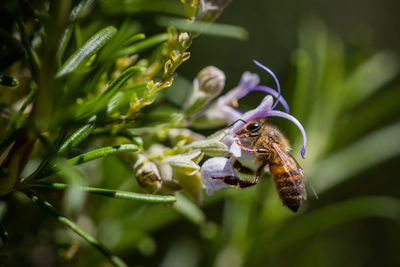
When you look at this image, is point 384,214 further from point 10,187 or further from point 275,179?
point 10,187

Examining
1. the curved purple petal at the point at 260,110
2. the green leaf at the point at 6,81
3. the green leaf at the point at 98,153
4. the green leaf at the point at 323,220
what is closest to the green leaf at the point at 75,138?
A: the green leaf at the point at 98,153

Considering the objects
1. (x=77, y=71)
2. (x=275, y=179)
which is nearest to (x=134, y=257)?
(x=275, y=179)

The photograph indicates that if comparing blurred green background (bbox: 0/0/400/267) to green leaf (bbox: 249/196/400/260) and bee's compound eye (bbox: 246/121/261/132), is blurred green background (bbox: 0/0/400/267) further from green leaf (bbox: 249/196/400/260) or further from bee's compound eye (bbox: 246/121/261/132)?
bee's compound eye (bbox: 246/121/261/132)

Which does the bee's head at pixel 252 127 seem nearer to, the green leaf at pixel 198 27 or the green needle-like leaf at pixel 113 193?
the green leaf at pixel 198 27

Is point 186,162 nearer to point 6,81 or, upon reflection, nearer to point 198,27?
point 198,27

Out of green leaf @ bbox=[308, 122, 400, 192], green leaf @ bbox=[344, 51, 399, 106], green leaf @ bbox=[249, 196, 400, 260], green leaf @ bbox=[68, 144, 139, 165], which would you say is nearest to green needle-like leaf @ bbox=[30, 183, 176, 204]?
green leaf @ bbox=[68, 144, 139, 165]

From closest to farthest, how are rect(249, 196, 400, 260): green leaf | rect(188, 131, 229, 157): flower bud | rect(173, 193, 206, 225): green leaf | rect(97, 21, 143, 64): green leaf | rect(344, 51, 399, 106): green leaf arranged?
rect(97, 21, 143, 64): green leaf → rect(188, 131, 229, 157): flower bud → rect(173, 193, 206, 225): green leaf → rect(249, 196, 400, 260): green leaf → rect(344, 51, 399, 106): green leaf
